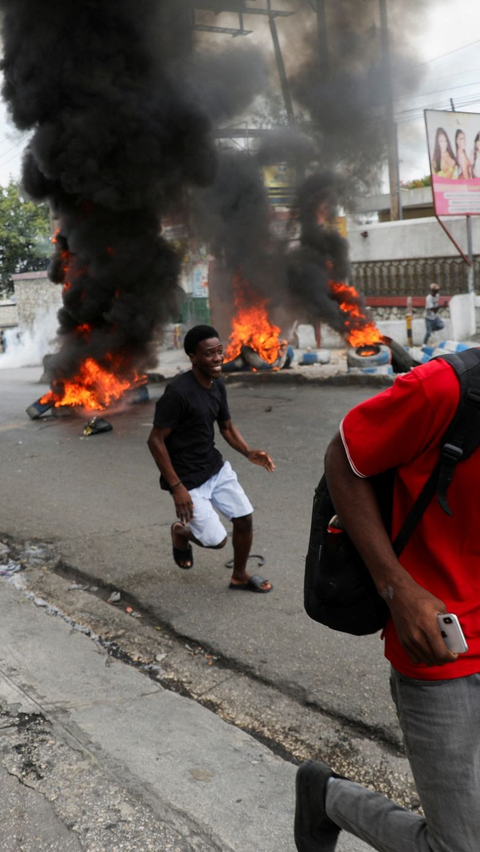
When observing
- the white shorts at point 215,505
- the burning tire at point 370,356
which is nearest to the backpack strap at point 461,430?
the white shorts at point 215,505

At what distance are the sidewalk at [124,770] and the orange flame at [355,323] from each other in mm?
12765

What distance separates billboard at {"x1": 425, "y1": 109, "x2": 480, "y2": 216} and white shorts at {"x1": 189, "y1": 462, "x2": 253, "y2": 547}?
514 inches

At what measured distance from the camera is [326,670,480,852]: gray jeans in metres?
1.60

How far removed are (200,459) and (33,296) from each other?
26928mm

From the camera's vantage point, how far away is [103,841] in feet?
7.69

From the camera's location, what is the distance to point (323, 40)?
18828 mm

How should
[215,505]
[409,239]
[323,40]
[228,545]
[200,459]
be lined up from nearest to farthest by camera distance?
[200,459] → [215,505] → [228,545] → [323,40] → [409,239]

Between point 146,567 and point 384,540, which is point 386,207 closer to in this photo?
point 146,567

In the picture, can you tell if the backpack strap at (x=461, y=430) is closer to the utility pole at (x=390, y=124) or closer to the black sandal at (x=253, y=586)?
the black sandal at (x=253, y=586)

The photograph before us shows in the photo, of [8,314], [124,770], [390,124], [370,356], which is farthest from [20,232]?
[124,770]

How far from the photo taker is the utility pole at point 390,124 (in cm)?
1844

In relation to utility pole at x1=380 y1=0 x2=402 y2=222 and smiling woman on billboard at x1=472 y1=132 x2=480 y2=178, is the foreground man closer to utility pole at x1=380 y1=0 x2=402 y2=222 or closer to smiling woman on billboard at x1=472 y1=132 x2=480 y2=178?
smiling woman on billboard at x1=472 y1=132 x2=480 y2=178

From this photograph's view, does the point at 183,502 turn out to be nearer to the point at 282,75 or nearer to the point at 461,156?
the point at 461,156

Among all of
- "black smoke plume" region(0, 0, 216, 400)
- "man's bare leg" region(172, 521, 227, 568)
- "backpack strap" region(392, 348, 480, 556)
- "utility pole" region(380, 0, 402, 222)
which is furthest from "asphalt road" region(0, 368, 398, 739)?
"utility pole" region(380, 0, 402, 222)
